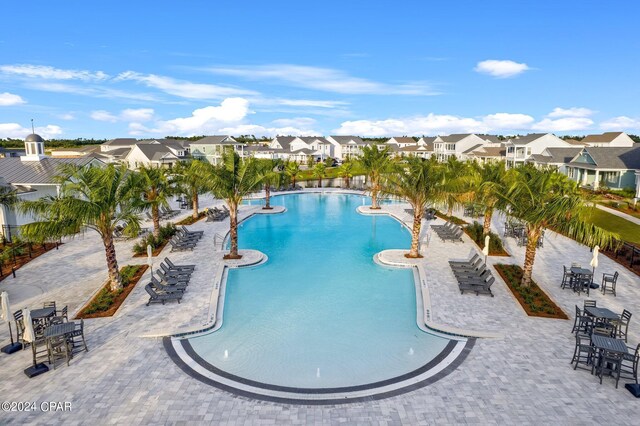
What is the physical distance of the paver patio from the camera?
9.09m

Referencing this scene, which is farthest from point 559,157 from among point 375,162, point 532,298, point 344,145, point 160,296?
point 344,145

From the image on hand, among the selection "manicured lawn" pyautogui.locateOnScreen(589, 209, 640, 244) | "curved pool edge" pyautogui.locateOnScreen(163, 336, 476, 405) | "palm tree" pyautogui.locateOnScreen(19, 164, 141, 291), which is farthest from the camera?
"manicured lawn" pyautogui.locateOnScreen(589, 209, 640, 244)

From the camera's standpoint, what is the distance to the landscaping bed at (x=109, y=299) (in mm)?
14711

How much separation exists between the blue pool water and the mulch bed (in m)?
11.6

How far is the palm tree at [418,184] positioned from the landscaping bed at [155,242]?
15.2 m

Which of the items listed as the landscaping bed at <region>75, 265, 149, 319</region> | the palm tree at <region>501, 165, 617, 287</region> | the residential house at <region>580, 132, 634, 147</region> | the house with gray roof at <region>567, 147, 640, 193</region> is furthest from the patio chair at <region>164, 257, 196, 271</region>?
the residential house at <region>580, 132, 634, 147</region>

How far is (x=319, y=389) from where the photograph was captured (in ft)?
34.4

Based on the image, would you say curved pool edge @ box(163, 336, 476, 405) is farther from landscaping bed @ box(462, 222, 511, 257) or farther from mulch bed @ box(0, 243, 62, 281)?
mulch bed @ box(0, 243, 62, 281)

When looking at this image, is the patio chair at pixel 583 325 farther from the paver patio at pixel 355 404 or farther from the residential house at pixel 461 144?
the residential house at pixel 461 144

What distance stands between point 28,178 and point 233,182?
1792cm

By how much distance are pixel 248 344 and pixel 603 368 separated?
421 inches

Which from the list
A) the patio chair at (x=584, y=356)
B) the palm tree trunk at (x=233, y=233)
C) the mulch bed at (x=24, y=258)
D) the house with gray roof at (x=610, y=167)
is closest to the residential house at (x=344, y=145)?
the house with gray roof at (x=610, y=167)

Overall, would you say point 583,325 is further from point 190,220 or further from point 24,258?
point 190,220

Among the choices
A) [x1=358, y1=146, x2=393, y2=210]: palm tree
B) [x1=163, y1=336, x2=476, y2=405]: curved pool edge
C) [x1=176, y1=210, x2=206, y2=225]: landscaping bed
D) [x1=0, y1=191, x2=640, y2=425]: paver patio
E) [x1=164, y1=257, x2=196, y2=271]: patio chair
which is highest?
[x1=358, y1=146, x2=393, y2=210]: palm tree
